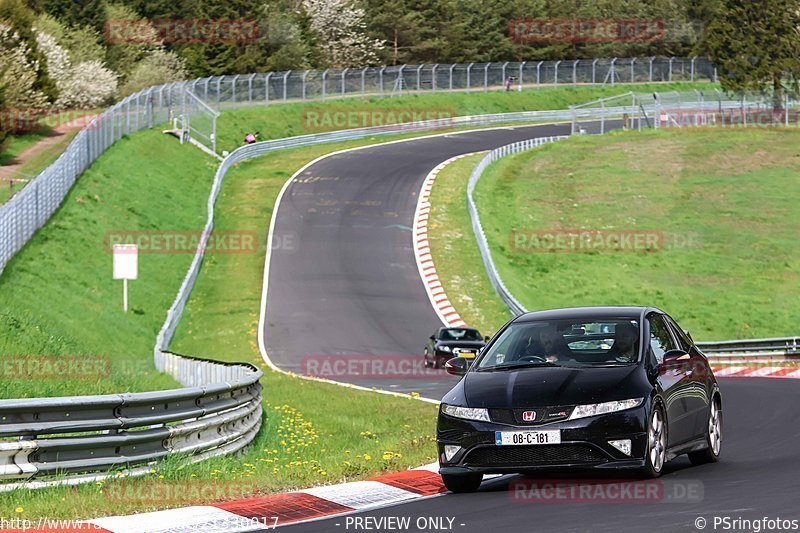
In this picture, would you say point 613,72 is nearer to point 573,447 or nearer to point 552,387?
point 552,387

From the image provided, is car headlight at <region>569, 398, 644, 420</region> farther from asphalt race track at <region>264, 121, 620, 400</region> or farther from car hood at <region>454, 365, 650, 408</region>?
asphalt race track at <region>264, 121, 620, 400</region>

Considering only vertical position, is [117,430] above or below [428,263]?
above

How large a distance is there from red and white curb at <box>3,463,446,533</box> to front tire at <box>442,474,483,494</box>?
0.20 metres

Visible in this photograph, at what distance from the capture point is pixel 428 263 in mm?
47000

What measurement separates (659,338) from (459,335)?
21286mm

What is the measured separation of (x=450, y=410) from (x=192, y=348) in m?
26.1

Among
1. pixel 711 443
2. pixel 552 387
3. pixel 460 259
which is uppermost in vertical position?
pixel 552 387

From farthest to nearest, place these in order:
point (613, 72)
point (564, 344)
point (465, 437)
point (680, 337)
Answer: point (613, 72) → point (680, 337) → point (564, 344) → point (465, 437)

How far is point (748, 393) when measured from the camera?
23.9 metres

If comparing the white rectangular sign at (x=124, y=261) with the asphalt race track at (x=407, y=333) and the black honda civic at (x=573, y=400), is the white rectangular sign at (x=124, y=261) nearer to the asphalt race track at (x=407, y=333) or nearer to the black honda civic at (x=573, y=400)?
the asphalt race track at (x=407, y=333)

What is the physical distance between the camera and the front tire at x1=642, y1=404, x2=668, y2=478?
10.8 meters

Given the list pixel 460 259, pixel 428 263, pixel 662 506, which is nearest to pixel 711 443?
pixel 662 506

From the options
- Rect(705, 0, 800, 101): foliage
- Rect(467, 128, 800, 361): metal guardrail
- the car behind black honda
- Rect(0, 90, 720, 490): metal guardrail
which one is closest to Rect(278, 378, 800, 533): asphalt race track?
Rect(0, 90, 720, 490): metal guardrail

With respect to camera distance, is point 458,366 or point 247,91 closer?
point 458,366
